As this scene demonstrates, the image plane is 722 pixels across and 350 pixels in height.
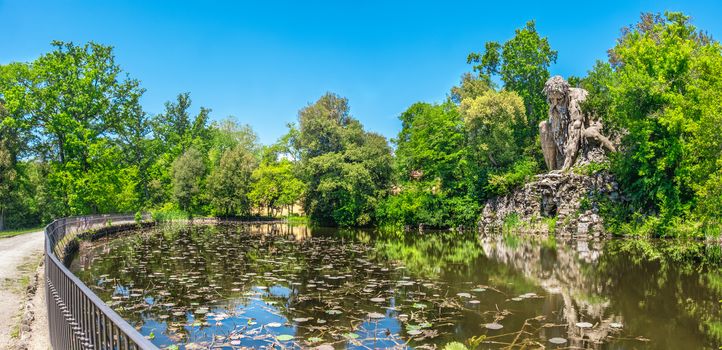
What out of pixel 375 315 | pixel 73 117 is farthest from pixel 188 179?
pixel 375 315

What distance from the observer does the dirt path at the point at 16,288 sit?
6825mm

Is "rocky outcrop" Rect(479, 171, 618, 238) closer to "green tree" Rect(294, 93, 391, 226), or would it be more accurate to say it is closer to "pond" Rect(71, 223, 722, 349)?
"green tree" Rect(294, 93, 391, 226)

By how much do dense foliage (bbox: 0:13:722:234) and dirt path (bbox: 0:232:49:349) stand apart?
1650cm

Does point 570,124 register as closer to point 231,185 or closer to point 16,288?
point 16,288

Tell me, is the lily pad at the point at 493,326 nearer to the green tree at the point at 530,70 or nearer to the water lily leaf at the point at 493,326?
the water lily leaf at the point at 493,326

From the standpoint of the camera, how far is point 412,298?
435 inches

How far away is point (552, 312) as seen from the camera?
9695 millimetres

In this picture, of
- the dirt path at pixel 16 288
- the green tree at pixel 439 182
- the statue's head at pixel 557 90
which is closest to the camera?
the dirt path at pixel 16 288

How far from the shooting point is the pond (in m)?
7.91

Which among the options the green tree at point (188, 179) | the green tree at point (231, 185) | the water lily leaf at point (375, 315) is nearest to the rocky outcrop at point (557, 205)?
the water lily leaf at point (375, 315)

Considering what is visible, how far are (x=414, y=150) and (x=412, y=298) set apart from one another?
30829 mm

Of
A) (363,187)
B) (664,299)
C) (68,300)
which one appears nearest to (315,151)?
(363,187)

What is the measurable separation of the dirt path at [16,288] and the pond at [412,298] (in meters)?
1.42

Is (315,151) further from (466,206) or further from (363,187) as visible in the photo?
(466,206)
